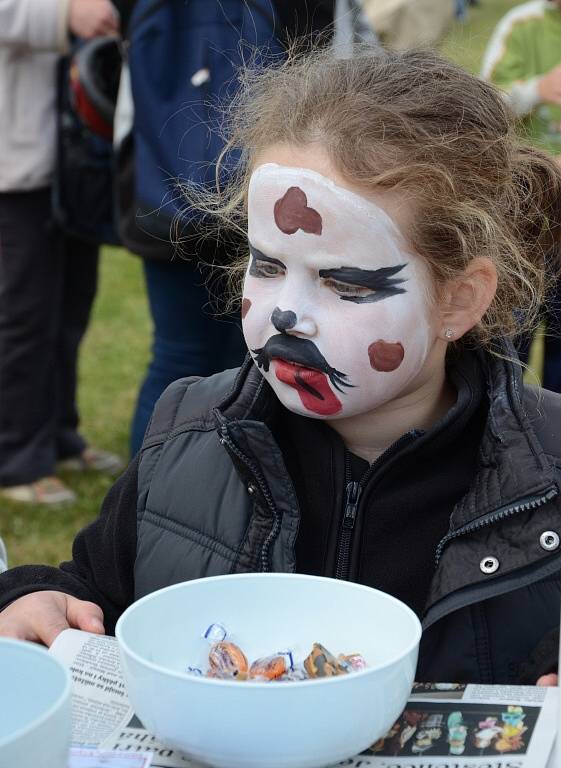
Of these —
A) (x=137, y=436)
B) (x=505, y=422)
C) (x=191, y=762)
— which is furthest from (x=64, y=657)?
(x=137, y=436)

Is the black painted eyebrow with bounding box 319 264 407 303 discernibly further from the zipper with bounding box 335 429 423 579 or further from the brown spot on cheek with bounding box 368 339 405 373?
the zipper with bounding box 335 429 423 579

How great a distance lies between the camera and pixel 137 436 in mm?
3266

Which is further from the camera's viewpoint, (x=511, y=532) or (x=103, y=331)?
(x=103, y=331)

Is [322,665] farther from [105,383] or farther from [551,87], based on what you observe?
[105,383]

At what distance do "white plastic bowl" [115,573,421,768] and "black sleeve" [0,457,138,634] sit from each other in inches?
15.1

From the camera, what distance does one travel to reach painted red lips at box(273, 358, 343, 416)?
4.80 ft

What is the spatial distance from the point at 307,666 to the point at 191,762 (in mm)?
149

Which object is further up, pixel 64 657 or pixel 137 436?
pixel 64 657

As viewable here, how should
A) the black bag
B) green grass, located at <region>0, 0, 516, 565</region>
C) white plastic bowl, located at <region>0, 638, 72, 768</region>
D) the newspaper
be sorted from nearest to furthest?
1. white plastic bowl, located at <region>0, 638, 72, 768</region>
2. the newspaper
3. the black bag
4. green grass, located at <region>0, 0, 516, 565</region>

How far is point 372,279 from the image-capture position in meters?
1.45

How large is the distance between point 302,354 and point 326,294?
0.08 meters

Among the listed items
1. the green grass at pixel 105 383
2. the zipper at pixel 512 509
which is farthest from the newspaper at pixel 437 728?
the green grass at pixel 105 383

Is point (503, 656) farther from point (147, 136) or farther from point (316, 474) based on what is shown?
point (147, 136)

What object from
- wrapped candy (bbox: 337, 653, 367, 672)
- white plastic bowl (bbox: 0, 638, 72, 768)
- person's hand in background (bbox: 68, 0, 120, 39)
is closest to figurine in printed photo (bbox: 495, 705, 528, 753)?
wrapped candy (bbox: 337, 653, 367, 672)
